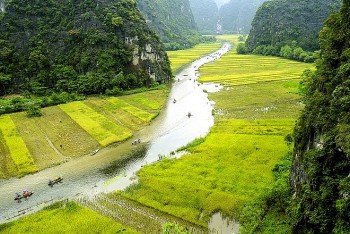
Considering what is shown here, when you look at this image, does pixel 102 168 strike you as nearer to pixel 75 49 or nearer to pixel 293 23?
pixel 75 49

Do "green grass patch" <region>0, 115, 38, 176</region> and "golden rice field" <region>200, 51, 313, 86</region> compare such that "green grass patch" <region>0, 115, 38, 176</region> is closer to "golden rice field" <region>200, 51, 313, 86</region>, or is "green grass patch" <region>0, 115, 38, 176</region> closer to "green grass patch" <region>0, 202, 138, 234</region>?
"green grass patch" <region>0, 202, 138, 234</region>

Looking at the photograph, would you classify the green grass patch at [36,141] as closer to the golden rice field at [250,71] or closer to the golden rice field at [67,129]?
the golden rice field at [67,129]

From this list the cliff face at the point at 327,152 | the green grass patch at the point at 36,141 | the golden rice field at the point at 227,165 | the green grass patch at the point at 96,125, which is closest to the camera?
the cliff face at the point at 327,152

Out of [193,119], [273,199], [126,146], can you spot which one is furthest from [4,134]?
[273,199]

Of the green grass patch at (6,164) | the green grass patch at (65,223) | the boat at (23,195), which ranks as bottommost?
the green grass patch at (65,223)

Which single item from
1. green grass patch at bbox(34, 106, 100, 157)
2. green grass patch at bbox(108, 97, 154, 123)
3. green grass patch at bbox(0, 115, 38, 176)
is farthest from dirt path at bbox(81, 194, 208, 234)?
green grass patch at bbox(108, 97, 154, 123)

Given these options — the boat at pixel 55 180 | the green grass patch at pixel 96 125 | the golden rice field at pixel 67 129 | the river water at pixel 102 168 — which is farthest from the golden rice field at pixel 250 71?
the boat at pixel 55 180
